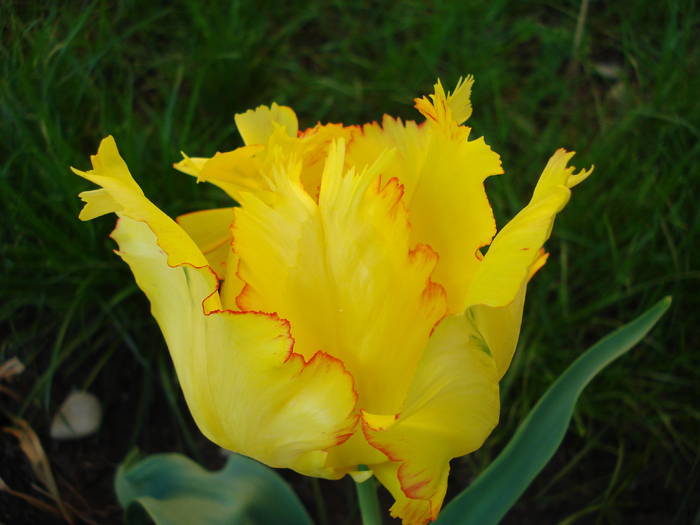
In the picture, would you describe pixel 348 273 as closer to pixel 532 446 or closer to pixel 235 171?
pixel 235 171

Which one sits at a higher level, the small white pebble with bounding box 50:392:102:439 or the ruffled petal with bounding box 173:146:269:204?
the ruffled petal with bounding box 173:146:269:204

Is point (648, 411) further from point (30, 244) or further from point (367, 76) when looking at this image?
point (30, 244)

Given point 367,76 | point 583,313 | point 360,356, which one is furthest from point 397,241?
point 367,76

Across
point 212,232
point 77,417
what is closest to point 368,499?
point 212,232

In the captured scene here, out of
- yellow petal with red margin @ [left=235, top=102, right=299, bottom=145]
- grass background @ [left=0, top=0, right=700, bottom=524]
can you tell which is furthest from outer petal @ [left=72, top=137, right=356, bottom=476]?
grass background @ [left=0, top=0, right=700, bottom=524]

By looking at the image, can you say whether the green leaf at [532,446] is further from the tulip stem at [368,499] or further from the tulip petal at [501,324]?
the tulip petal at [501,324]

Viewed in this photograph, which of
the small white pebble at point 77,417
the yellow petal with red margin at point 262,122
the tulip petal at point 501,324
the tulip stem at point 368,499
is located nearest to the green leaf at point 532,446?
the tulip stem at point 368,499

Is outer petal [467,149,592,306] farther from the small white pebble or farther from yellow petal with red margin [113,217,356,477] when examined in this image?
the small white pebble
